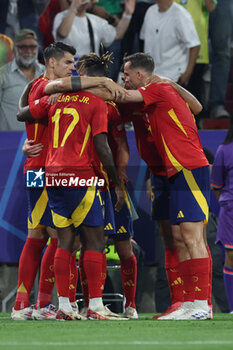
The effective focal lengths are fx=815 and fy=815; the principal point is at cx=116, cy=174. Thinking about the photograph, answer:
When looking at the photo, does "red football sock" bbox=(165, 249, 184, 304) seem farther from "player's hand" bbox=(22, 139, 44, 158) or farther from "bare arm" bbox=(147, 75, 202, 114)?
"player's hand" bbox=(22, 139, 44, 158)

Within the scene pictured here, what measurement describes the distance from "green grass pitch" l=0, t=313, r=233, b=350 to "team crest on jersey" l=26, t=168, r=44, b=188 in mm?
1031

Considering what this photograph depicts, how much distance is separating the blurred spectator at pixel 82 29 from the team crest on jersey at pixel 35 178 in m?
1.73

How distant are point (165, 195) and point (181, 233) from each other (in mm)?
418

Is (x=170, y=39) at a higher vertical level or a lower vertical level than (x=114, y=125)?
higher

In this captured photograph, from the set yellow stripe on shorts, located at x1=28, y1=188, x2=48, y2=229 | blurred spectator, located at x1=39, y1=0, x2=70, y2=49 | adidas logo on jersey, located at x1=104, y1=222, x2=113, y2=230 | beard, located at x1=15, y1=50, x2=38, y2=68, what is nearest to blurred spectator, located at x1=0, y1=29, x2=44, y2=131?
beard, located at x1=15, y1=50, x2=38, y2=68

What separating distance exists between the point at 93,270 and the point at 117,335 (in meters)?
1.14

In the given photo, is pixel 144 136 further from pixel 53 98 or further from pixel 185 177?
pixel 53 98

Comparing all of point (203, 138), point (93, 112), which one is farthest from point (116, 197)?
point (203, 138)

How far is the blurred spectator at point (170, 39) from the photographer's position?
7.63 meters

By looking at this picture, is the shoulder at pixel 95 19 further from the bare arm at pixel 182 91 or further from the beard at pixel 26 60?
the bare arm at pixel 182 91

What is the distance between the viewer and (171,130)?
226 inches

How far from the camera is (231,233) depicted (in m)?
7.03

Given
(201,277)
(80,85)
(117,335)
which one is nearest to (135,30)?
(80,85)

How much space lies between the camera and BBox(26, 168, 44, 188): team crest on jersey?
5.81 meters
